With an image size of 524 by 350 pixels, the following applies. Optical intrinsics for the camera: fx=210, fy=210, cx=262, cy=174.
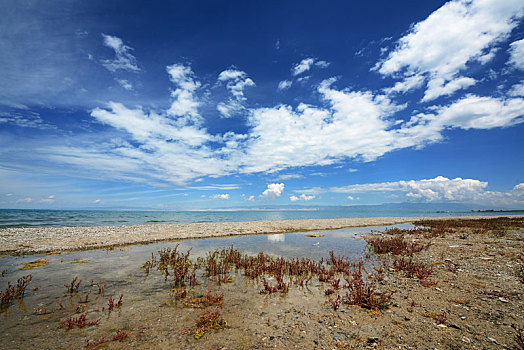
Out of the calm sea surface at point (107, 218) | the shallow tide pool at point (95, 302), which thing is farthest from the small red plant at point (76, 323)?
the calm sea surface at point (107, 218)

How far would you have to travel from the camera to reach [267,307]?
7.68m

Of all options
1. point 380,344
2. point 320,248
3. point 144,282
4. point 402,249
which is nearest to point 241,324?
point 380,344

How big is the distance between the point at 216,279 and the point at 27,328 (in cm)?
652

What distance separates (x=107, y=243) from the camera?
19531 millimetres

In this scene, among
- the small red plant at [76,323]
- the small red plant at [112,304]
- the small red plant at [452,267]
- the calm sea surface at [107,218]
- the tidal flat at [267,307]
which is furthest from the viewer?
the calm sea surface at [107,218]

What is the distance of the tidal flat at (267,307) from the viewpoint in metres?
5.68

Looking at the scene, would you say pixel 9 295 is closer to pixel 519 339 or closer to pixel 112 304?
pixel 112 304

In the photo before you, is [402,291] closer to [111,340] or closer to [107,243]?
[111,340]

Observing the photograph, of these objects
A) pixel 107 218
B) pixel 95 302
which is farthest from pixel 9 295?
pixel 107 218

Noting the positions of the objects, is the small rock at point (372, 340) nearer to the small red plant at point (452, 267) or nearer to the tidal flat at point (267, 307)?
the tidal flat at point (267, 307)

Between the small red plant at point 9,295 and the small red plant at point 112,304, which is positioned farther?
the small red plant at point 9,295

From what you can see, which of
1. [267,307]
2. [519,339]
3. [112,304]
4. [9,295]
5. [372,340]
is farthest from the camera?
[9,295]

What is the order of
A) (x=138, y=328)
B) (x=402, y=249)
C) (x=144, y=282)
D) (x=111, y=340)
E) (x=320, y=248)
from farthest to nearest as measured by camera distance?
1. (x=320, y=248)
2. (x=402, y=249)
3. (x=144, y=282)
4. (x=138, y=328)
5. (x=111, y=340)

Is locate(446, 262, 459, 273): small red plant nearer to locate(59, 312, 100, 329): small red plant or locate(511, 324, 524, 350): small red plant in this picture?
locate(511, 324, 524, 350): small red plant
